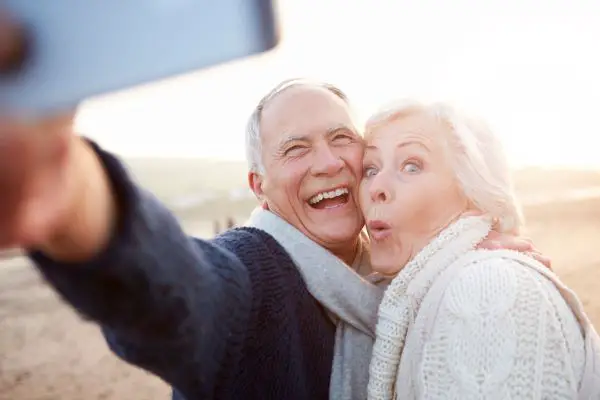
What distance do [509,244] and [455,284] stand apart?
0.34 metres

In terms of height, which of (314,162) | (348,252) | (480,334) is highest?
(314,162)

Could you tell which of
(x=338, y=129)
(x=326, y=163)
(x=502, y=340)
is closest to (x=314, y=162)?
(x=326, y=163)

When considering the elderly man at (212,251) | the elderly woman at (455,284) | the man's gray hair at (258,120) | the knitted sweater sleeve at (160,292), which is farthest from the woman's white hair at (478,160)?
the knitted sweater sleeve at (160,292)

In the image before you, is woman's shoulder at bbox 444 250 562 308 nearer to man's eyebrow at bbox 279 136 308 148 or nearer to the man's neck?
the man's neck

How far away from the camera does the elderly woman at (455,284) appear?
1622mm

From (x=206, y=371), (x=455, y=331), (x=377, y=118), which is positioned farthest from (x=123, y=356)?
(x=377, y=118)

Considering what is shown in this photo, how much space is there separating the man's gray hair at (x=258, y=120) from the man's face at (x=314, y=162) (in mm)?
36

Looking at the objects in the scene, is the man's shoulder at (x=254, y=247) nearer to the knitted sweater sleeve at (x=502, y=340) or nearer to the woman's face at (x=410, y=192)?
the woman's face at (x=410, y=192)

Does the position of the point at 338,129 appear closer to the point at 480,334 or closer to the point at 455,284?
the point at 455,284

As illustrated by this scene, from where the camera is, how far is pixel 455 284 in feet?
5.87

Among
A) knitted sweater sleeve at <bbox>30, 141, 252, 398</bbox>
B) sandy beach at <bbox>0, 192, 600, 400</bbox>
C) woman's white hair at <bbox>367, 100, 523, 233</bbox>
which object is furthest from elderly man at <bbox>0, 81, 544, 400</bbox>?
sandy beach at <bbox>0, 192, 600, 400</bbox>

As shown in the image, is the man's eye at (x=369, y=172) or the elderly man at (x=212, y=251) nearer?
the elderly man at (x=212, y=251)

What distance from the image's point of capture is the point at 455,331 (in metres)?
1.70

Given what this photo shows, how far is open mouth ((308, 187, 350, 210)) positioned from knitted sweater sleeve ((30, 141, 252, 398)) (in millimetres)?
835
